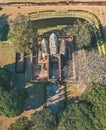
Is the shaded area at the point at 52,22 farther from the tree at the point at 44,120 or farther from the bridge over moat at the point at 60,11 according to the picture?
the tree at the point at 44,120

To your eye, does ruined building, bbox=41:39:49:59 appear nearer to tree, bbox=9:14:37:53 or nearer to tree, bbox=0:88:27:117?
tree, bbox=9:14:37:53

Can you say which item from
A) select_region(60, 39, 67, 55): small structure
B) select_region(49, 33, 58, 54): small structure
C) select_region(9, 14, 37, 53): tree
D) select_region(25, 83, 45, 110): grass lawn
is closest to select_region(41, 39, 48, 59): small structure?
select_region(49, 33, 58, 54): small structure

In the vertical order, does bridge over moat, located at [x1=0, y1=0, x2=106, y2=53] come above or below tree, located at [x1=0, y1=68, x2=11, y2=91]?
above

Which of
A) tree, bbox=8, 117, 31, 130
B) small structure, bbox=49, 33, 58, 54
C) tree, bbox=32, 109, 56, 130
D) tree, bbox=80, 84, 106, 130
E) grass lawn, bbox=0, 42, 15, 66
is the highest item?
A: small structure, bbox=49, 33, 58, 54

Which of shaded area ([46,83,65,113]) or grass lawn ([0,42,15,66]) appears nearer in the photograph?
shaded area ([46,83,65,113])

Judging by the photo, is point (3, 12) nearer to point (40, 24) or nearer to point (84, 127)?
point (40, 24)

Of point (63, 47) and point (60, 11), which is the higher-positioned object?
point (60, 11)

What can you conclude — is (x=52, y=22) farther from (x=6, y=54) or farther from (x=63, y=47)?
(x=6, y=54)

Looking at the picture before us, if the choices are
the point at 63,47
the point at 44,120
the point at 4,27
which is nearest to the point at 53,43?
the point at 63,47
